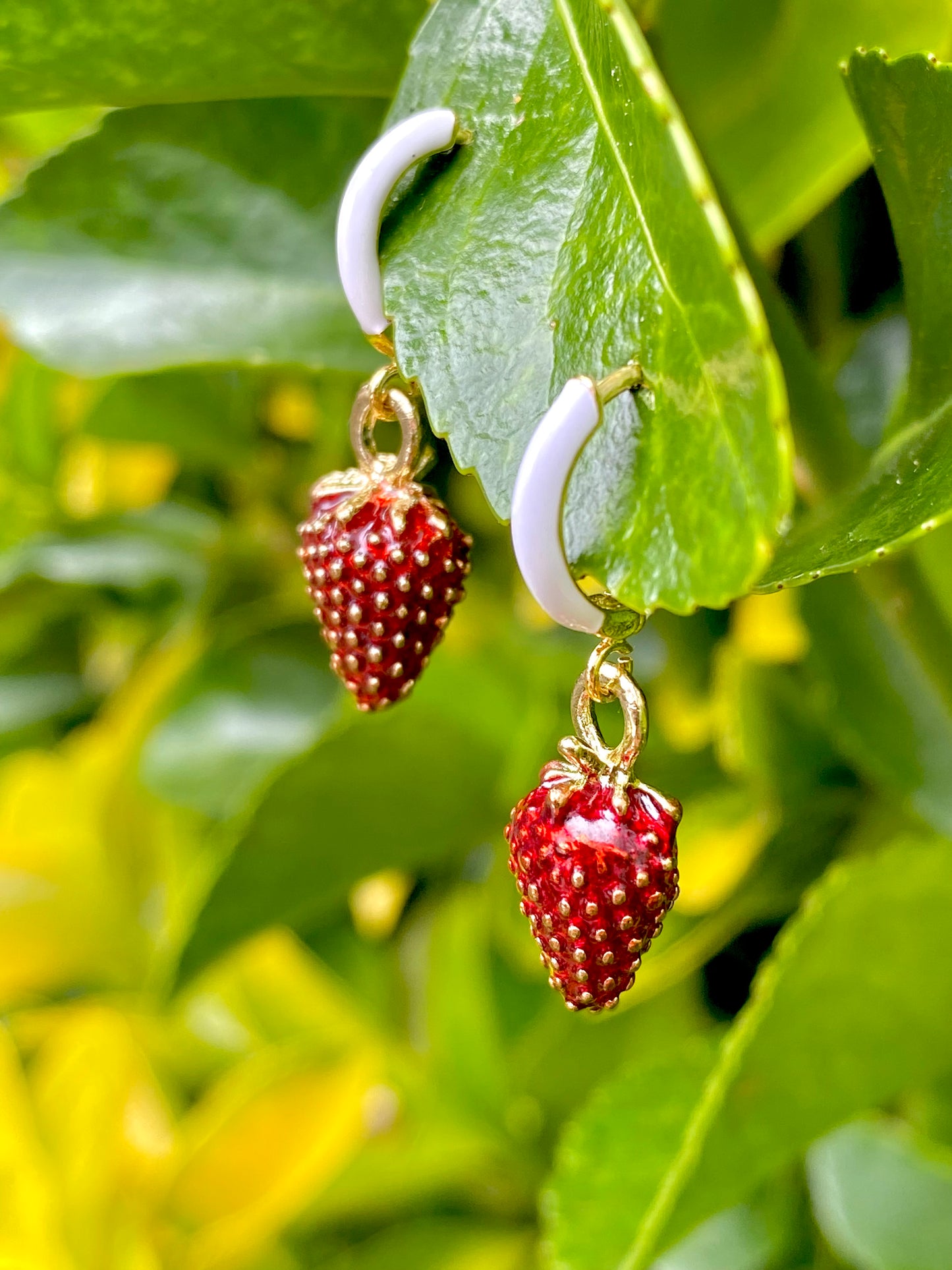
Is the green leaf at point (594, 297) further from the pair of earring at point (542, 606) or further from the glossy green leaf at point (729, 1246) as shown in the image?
the glossy green leaf at point (729, 1246)

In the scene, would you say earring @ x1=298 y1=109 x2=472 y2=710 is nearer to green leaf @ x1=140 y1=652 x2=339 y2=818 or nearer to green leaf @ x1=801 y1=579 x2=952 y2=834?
green leaf @ x1=801 y1=579 x2=952 y2=834

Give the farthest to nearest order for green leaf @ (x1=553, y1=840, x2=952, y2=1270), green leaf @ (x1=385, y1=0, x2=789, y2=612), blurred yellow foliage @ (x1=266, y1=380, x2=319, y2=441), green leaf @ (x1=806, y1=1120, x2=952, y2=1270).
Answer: blurred yellow foliage @ (x1=266, y1=380, x2=319, y2=441), green leaf @ (x1=806, y1=1120, x2=952, y2=1270), green leaf @ (x1=553, y1=840, x2=952, y2=1270), green leaf @ (x1=385, y1=0, x2=789, y2=612)

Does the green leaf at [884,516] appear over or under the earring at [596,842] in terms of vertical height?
over

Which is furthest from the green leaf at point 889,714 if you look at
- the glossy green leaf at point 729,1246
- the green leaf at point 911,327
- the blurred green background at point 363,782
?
the glossy green leaf at point 729,1246

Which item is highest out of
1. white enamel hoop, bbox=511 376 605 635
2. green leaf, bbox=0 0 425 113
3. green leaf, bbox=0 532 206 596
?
green leaf, bbox=0 0 425 113

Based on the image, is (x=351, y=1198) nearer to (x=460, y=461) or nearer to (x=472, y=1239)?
(x=472, y=1239)

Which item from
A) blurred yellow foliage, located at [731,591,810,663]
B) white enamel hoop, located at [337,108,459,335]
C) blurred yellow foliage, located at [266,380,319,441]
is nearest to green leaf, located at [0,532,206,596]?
blurred yellow foliage, located at [266,380,319,441]
